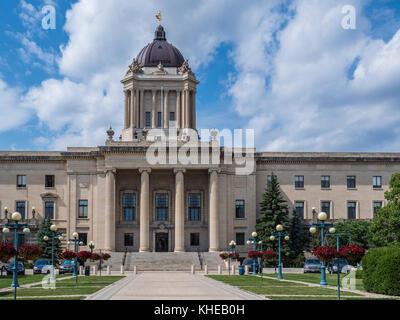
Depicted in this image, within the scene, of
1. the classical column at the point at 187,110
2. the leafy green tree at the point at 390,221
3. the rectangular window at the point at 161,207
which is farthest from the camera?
the classical column at the point at 187,110

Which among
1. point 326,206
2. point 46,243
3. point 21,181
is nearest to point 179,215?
point 46,243

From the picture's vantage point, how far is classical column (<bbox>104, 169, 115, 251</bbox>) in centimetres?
6581

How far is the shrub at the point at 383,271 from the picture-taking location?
86.3 feet

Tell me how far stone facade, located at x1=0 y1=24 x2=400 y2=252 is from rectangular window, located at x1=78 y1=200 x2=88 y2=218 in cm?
12

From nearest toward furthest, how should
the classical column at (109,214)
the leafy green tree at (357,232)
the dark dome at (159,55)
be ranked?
the leafy green tree at (357,232), the classical column at (109,214), the dark dome at (159,55)

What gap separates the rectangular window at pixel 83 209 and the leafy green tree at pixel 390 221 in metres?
32.8

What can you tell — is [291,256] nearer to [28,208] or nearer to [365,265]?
[28,208]

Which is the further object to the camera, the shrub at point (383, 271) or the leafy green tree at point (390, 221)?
the leafy green tree at point (390, 221)

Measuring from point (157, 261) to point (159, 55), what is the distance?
106 feet

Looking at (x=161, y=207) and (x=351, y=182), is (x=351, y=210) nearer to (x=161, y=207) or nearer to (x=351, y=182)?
(x=351, y=182)

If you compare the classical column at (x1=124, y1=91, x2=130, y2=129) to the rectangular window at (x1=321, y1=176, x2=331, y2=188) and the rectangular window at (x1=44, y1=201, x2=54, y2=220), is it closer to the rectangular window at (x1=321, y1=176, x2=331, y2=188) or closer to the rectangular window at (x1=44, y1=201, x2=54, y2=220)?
the rectangular window at (x1=44, y1=201, x2=54, y2=220)

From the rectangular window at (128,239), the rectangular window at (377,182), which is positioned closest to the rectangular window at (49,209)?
the rectangular window at (128,239)

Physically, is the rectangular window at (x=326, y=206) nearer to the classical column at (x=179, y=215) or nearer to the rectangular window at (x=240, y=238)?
the rectangular window at (x=240, y=238)
